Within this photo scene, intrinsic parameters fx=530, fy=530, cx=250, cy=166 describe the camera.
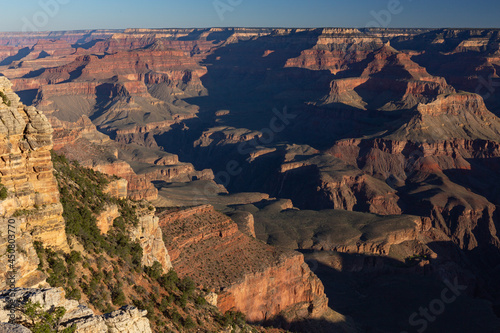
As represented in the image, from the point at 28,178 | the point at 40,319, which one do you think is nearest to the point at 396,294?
the point at 28,178

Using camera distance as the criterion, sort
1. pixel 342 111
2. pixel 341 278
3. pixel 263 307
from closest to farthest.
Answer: pixel 263 307
pixel 341 278
pixel 342 111

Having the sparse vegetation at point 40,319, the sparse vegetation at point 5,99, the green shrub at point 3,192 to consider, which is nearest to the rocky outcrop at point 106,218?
the green shrub at point 3,192

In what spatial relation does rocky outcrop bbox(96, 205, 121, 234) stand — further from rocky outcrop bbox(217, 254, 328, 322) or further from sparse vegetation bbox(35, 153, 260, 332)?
rocky outcrop bbox(217, 254, 328, 322)

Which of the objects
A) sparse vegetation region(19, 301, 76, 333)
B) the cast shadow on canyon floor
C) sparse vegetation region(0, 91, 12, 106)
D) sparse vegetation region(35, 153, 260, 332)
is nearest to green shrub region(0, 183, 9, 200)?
sparse vegetation region(35, 153, 260, 332)

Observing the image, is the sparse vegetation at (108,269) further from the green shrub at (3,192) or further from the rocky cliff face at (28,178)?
the green shrub at (3,192)

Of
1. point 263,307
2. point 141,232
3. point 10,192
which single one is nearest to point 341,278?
point 263,307

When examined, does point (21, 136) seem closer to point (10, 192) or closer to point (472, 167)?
point (10, 192)

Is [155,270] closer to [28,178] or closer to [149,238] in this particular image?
[149,238]
